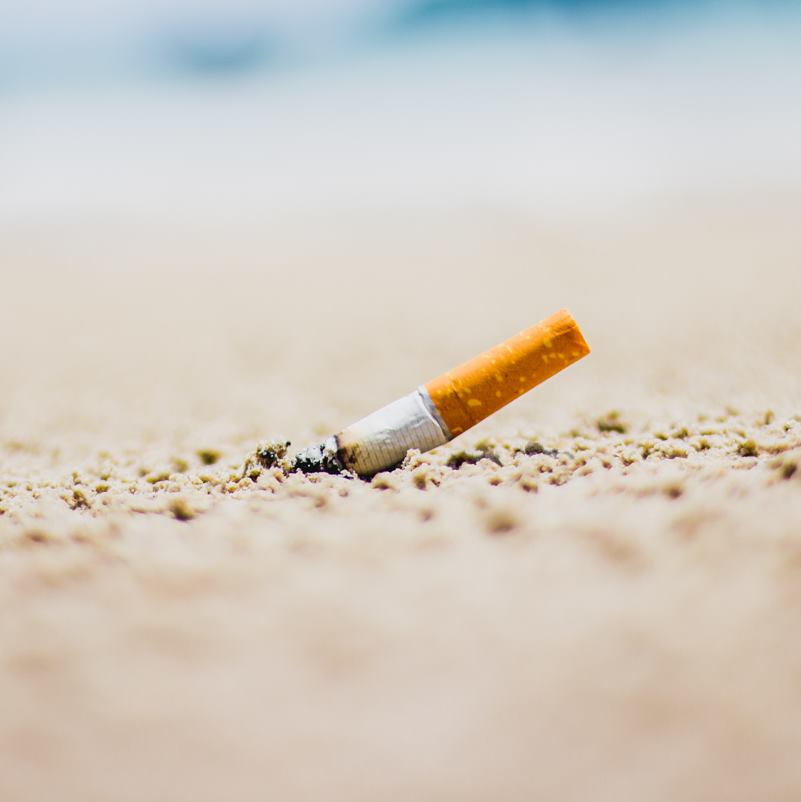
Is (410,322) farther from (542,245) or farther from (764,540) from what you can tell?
(542,245)

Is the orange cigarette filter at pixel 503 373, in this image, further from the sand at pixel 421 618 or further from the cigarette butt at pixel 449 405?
the sand at pixel 421 618

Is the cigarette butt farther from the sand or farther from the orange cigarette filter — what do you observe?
the sand

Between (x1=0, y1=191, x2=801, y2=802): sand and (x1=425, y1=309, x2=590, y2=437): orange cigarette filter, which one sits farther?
(x1=425, y1=309, x2=590, y2=437): orange cigarette filter

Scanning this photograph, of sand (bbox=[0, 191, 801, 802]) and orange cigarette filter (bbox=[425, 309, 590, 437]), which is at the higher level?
orange cigarette filter (bbox=[425, 309, 590, 437])

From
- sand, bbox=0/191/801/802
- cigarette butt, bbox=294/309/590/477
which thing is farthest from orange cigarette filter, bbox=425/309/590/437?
sand, bbox=0/191/801/802

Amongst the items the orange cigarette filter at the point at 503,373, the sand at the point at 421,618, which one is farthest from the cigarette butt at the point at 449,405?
the sand at the point at 421,618

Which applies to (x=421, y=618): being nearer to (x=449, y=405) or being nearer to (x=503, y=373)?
(x=449, y=405)

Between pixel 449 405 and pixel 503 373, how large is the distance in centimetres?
30

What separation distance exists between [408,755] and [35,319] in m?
12.7

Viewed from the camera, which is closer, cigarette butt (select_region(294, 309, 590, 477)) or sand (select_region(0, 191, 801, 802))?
sand (select_region(0, 191, 801, 802))

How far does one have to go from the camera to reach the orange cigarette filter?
302cm

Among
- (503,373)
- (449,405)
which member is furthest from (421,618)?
(503,373)

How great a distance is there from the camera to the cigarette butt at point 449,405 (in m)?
2.92

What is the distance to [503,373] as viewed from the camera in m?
3.06
